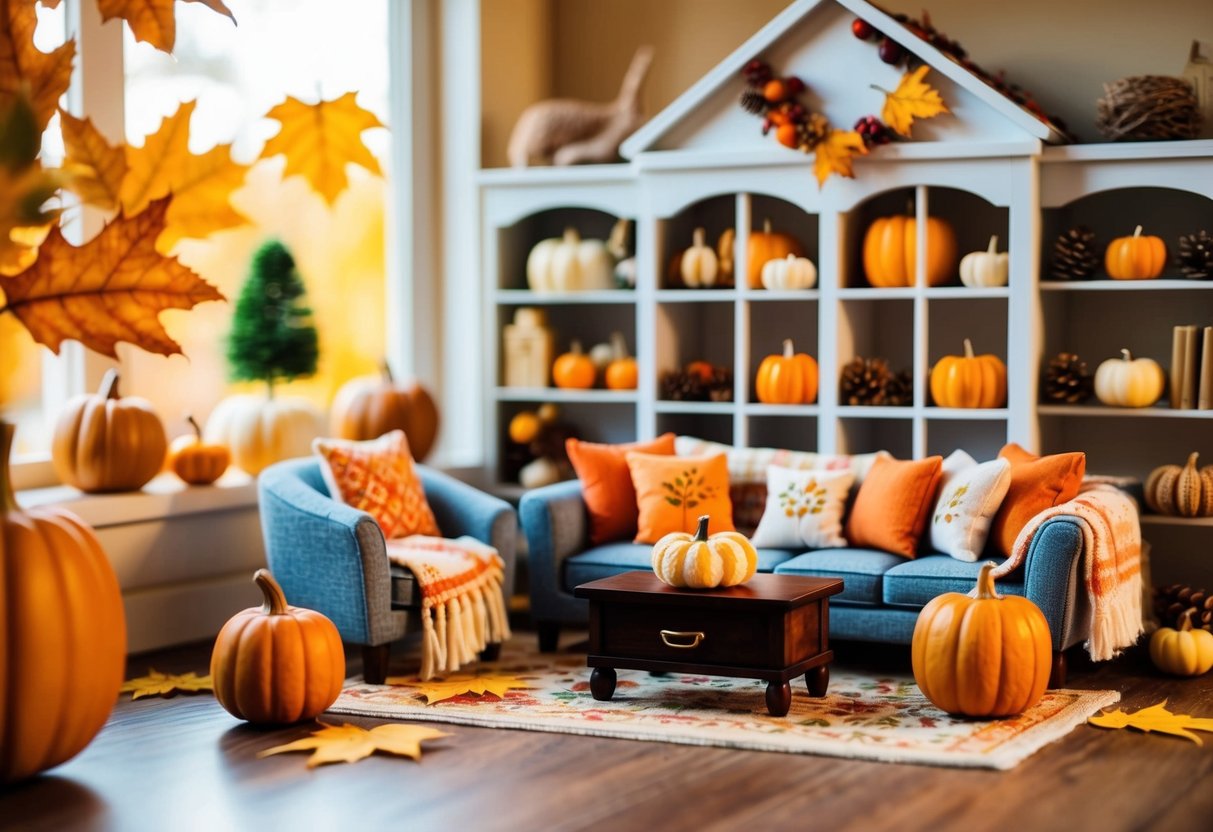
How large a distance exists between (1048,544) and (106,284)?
9.51ft

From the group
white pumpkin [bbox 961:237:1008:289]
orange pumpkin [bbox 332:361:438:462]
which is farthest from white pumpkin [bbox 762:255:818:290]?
orange pumpkin [bbox 332:361:438:462]

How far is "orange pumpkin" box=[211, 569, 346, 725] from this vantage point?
151 inches

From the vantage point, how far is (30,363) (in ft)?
16.0

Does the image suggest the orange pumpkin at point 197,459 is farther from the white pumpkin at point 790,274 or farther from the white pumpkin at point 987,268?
the white pumpkin at point 987,268

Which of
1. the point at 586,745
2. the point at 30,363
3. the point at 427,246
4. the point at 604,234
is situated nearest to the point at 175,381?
the point at 30,363

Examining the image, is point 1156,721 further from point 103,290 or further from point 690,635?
point 103,290

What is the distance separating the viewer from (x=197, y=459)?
5.12 meters

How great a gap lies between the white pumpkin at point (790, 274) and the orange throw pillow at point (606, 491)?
893 mm

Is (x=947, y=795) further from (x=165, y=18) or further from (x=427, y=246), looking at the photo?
(x=427, y=246)

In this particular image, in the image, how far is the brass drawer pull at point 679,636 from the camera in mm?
4074

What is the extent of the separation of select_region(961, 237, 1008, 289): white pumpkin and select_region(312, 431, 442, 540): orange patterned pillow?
7.04 ft

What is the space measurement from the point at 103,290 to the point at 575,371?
3.67 m

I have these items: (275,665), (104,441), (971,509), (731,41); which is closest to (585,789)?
(275,665)

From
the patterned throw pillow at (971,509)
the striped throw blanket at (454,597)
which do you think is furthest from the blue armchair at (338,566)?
the patterned throw pillow at (971,509)
